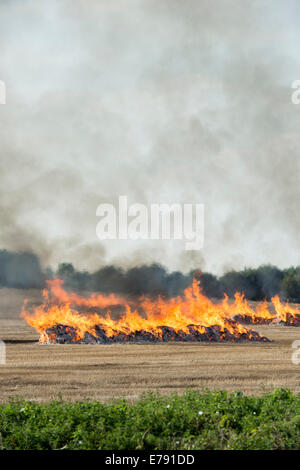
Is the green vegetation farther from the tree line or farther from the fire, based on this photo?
the tree line

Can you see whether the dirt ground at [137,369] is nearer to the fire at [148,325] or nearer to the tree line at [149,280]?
the fire at [148,325]

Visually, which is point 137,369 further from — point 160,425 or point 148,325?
point 148,325

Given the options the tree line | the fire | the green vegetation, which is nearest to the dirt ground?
the fire

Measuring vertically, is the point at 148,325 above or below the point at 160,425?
below

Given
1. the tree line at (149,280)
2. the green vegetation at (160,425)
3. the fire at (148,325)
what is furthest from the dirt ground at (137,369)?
the tree line at (149,280)

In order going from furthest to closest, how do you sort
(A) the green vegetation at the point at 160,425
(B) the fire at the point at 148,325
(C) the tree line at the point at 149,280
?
1. (C) the tree line at the point at 149,280
2. (B) the fire at the point at 148,325
3. (A) the green vegetation at the point at 160,425

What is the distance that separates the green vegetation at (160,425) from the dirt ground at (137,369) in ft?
7.98

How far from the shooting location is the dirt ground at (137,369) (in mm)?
16188

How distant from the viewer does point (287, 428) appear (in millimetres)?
8828

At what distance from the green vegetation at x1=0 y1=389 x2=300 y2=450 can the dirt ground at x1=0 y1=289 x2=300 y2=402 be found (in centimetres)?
243

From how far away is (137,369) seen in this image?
20125 mm

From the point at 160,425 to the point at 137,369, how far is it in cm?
1109

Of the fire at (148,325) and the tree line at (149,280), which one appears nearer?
the fire at (148,325)

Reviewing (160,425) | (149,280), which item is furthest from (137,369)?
(149,280)
